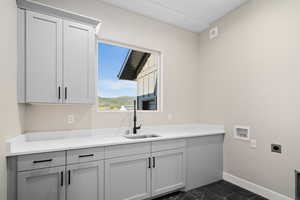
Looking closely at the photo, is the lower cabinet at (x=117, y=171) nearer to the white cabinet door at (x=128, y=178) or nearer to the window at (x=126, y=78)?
the white cabinet door at (x=128, y=178)

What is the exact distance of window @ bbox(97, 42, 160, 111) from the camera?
2613 millimetres

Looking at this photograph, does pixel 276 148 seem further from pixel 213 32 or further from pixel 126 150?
pixel 213 32

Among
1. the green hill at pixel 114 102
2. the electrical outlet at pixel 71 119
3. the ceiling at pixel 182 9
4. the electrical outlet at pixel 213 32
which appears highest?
the ceiling at pixel 182 9

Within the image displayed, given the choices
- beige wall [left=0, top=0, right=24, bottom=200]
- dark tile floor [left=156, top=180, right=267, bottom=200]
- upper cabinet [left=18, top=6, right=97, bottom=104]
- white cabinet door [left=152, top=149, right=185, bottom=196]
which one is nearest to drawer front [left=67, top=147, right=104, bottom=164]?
beige wall [left=0, top=0, right=24, bottom=200]

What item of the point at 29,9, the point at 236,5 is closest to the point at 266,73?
the point at 236,5

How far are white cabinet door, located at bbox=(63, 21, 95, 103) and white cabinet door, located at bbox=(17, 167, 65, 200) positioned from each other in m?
0.79

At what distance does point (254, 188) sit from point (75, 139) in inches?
105

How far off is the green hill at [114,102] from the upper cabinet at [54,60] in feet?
1.58

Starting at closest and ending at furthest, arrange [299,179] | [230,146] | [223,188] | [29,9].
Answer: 1. [29,9]
2. [299,179]
3. [223,188]
4. [230,146]

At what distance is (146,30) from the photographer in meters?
2.85

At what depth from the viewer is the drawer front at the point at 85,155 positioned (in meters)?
1.64

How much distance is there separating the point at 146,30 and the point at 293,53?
2.17 m

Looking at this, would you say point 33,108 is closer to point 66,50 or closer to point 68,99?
→ point 68,99

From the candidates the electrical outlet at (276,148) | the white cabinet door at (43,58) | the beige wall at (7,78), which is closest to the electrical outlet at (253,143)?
the electrical outlet at (276,148)
